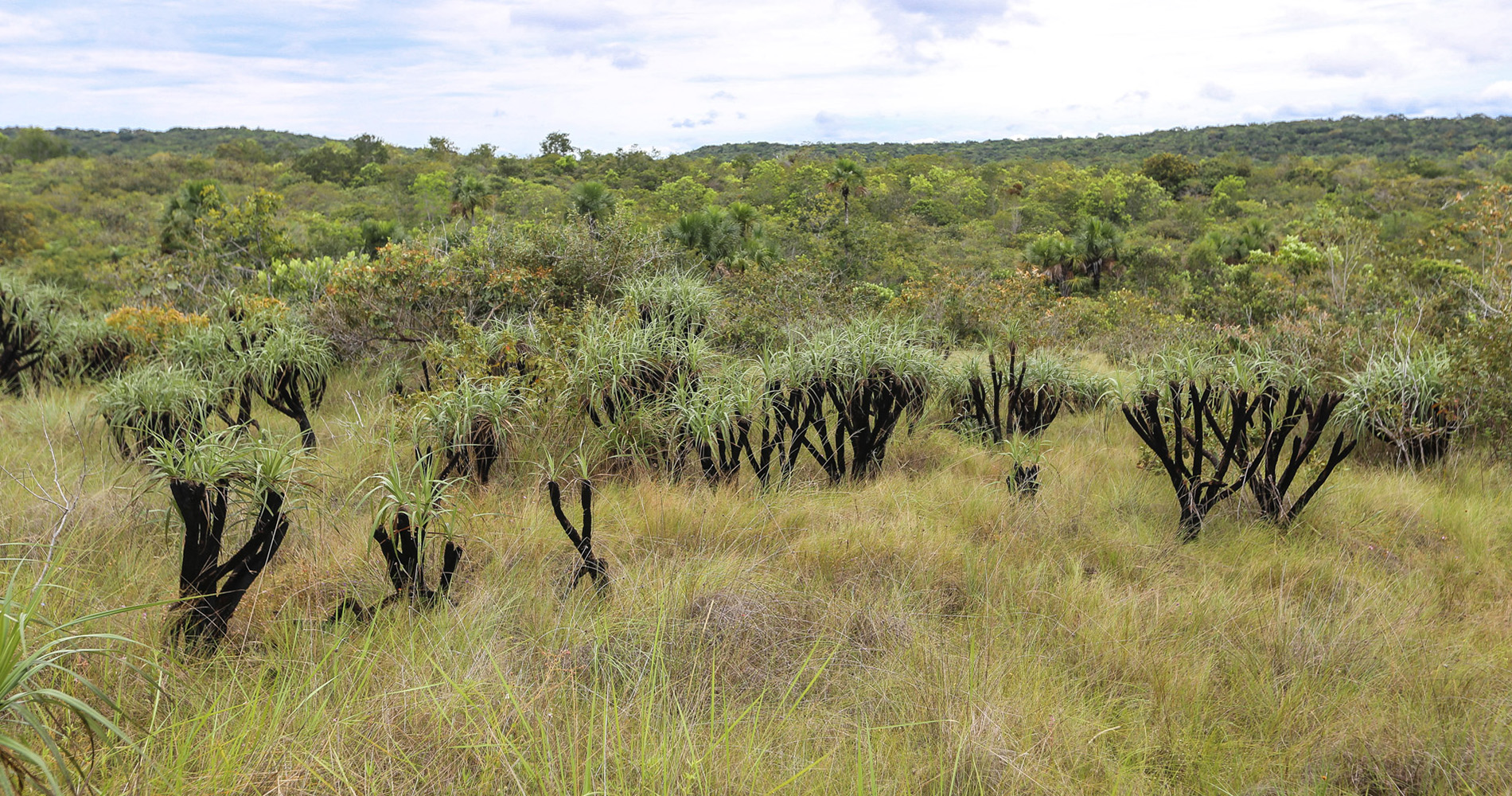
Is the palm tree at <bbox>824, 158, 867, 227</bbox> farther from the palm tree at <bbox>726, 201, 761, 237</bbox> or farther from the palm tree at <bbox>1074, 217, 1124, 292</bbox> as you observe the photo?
the palm tree at <bbox>1074, 217, 1124, 292</bbox>

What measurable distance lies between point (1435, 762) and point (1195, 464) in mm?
2359

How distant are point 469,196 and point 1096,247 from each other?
23321mm

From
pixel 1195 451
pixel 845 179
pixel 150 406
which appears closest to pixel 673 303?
pixel 150 406

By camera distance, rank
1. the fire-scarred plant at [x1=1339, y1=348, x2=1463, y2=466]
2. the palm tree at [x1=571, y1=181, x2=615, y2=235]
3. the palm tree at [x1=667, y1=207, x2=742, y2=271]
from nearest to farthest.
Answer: the fire-scarred plant at [x1=1339, y1=348, x2=1463, y2=466]
the palm tree at [x1=667, y1=207, x2=742, y2=271]
the palm tree at [x1=571, y1=181, x2=615, y2=235]

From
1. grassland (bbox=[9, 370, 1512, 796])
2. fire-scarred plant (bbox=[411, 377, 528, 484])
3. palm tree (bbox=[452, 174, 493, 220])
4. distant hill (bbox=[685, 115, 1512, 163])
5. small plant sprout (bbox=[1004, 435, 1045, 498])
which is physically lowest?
grassland (bbox=[9, 370, 1512, 796])

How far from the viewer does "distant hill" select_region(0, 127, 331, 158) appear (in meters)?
81.9

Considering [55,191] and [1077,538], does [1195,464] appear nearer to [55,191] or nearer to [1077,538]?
[1077,538]

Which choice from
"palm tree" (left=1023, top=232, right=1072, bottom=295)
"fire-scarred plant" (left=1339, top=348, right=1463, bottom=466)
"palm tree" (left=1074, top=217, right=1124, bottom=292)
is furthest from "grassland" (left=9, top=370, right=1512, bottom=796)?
"palm tree" (left=1074, top=217, right=1124, bottom=292)

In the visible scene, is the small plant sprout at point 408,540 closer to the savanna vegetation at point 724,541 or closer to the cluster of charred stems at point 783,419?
the savanna vegetation at point 724,541

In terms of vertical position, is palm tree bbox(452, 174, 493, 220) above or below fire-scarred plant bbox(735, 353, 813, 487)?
above

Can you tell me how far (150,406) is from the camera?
520 cm

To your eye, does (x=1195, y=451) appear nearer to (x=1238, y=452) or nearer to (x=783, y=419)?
(x=1238, y=452)

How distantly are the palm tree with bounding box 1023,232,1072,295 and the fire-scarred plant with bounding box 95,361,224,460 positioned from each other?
25.6m

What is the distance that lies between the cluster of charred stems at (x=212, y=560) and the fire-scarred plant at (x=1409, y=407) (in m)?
6.41
